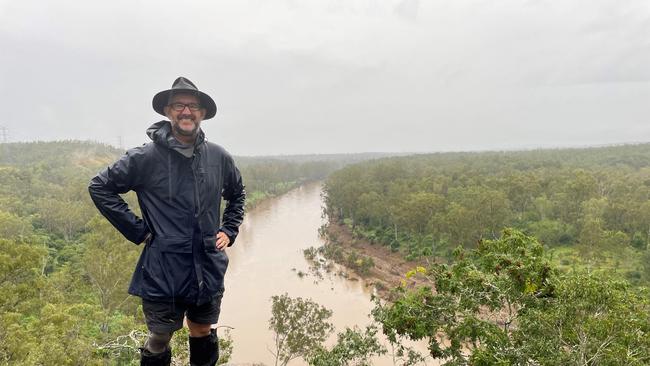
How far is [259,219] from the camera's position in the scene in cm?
5822

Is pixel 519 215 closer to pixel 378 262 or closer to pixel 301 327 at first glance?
pixel 378 262

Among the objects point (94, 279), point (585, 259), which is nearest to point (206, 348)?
point (94, 279)

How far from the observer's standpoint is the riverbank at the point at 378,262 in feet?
103

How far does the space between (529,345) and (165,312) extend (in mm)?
6086

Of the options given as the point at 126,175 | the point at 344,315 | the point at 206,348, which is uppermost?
the point at 126,175

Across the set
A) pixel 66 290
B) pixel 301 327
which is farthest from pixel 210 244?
pixel 66 290

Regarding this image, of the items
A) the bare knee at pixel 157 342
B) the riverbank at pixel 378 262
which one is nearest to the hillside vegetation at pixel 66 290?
the bare knee at pixel 157 342

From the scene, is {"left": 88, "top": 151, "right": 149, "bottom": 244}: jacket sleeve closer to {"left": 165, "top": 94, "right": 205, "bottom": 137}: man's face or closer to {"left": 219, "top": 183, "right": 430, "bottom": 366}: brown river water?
{"left": 165, "top": 94, "right": 205, "bottom": 137}: man's face

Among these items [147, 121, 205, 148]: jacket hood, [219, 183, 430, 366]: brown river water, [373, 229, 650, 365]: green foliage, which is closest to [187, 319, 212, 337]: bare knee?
[147, 121, 205, 148]: jacket hood

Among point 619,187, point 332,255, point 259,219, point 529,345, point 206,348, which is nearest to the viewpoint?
point 206,348

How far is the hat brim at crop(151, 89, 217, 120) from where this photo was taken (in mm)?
3162

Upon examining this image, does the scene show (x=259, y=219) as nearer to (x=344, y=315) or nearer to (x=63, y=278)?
(x=344, y=315)

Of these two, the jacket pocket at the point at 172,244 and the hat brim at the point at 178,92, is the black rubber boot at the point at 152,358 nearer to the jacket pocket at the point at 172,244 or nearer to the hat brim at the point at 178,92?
the jacket pocket at the point at 172,244

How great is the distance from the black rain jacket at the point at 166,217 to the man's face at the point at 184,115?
83 millimetres
